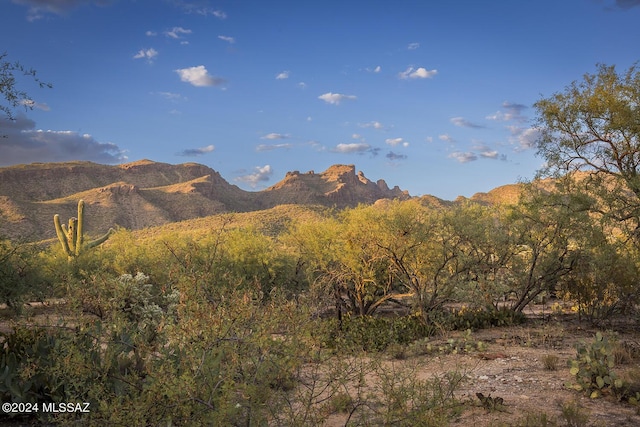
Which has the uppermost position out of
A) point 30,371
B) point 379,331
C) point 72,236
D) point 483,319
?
point 72,236

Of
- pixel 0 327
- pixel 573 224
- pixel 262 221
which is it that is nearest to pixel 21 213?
pixel 262 221

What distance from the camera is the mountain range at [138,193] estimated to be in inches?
2734

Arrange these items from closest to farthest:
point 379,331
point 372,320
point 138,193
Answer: point 379,331 < point 372,320 < point 138,193

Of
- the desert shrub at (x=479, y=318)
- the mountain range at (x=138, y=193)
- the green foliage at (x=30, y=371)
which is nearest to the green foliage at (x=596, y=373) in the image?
the desert shrub at (x=479, y=318)

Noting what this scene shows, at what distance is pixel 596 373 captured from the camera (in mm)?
7625

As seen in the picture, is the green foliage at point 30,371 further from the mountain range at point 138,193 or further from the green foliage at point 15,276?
the mountain range at point 138,193

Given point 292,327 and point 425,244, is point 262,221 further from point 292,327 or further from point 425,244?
point 292,327

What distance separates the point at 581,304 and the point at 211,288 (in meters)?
14.1

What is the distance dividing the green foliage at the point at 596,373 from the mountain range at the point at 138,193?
4885cm

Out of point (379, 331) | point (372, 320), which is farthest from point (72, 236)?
point (379, 331)

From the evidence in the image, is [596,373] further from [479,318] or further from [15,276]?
[15,276]

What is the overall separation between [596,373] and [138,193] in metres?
90.2

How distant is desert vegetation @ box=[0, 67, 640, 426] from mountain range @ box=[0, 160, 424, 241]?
39734mm

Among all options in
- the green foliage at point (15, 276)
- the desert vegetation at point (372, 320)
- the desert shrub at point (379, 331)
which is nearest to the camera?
the desert vegetation at point (372, 320)
